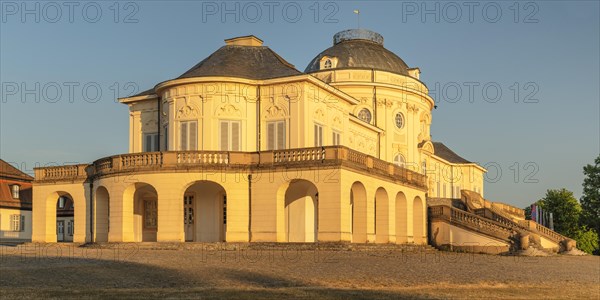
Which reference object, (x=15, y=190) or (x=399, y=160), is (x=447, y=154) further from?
(x=15, y=190)

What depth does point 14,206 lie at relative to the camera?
60.7 m

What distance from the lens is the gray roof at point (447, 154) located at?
75312 millimetres

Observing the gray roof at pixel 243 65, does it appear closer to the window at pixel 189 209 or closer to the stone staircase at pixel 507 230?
the window at pixel 189 209

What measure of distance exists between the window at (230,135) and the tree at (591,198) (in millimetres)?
37462

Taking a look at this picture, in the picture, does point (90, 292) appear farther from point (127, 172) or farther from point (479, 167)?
point (479, 167)

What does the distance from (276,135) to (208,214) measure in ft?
17.8

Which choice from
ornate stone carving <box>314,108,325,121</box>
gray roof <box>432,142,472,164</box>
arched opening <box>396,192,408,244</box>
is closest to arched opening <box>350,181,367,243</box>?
ornate stone carving <box>314,108,325,121</box>

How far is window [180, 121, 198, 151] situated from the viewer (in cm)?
3909

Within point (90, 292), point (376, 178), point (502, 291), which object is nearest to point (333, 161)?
point (376, 178)

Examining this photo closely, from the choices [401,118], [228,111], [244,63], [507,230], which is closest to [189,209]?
[228,111]

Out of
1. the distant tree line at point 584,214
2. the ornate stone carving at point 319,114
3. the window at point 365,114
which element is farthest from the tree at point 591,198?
the ornate stone carving at point 319,114

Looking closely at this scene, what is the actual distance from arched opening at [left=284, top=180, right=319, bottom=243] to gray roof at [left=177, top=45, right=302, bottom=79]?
6.08 metres

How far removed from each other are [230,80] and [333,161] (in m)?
→ 8.45

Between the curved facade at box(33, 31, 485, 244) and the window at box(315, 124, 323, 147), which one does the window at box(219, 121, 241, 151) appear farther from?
the window at box(315, 124, 323, 147)
